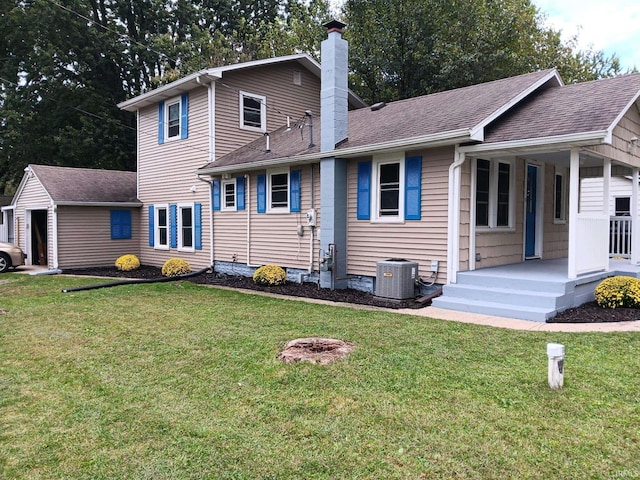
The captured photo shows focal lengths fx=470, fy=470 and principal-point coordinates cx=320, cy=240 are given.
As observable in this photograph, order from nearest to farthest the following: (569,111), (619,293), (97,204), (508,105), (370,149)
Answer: (619,293)
(569,111)
(508,105)
(370,149)
(97,204)

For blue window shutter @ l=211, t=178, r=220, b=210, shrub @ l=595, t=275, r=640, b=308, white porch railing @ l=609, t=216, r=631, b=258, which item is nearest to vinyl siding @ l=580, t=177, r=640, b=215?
white porch railing @ l=609, t=216, r=631, b=258

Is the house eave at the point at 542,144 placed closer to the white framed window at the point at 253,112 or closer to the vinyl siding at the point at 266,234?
the vinyl siding at the point at 266,234

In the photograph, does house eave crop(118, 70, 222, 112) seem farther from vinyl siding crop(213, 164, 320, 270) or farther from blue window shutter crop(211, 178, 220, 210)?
vinyl siding crop(213, 164, 320, 270)

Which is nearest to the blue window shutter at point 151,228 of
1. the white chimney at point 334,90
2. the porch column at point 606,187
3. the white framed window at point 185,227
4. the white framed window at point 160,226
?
the white framed window at point 160,226

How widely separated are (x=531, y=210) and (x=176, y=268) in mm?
9006

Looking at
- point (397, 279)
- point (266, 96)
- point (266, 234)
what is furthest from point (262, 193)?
point (397, 279)

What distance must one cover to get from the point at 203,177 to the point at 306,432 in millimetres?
10924

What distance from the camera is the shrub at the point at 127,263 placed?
14430 millimetres

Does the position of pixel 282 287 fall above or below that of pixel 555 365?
below

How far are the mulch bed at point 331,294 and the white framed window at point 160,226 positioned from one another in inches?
33.0

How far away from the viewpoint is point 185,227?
14.3 m

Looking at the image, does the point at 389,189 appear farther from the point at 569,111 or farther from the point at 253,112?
the point at 253,112

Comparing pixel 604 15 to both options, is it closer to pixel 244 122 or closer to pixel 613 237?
pixel 613 237

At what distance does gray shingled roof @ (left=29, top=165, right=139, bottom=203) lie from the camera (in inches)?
575
